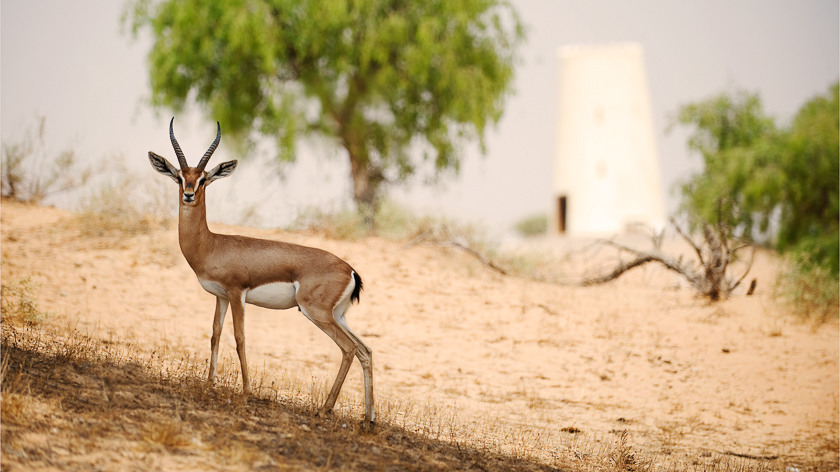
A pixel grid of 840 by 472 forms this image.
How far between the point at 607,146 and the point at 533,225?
36157 mm

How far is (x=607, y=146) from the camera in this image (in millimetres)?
30953

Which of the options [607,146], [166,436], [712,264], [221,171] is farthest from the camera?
[607,146]

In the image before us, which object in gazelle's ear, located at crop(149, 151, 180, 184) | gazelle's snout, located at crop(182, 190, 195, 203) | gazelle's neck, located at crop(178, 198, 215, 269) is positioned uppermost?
gazelle's ear, located at crop(149, 151, 180, 184)

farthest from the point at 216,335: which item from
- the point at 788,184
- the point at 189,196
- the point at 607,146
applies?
the point at 607,146

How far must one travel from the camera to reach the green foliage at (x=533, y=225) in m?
66.0

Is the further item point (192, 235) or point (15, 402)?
point (192, 235)

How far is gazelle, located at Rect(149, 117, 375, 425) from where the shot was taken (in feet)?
20.6

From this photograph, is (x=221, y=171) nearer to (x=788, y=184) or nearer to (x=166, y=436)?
(x=166, y=436)

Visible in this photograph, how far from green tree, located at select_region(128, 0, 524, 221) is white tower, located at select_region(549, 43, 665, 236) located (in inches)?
445

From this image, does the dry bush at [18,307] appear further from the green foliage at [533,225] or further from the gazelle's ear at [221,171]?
the green foliage at [533,225]

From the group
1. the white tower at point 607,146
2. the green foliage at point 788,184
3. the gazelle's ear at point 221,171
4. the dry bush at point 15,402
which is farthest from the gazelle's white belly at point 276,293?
the white tower at point 607,146

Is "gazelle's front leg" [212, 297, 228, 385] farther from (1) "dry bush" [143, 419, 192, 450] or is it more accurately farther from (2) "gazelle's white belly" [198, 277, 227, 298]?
(1) "dry bush" [143, 419, 192, 450]

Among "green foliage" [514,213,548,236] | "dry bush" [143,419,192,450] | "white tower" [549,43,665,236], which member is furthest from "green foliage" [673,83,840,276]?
"green foliage" [514,213,548,236]

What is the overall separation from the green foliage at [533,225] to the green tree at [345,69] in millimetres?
45868
